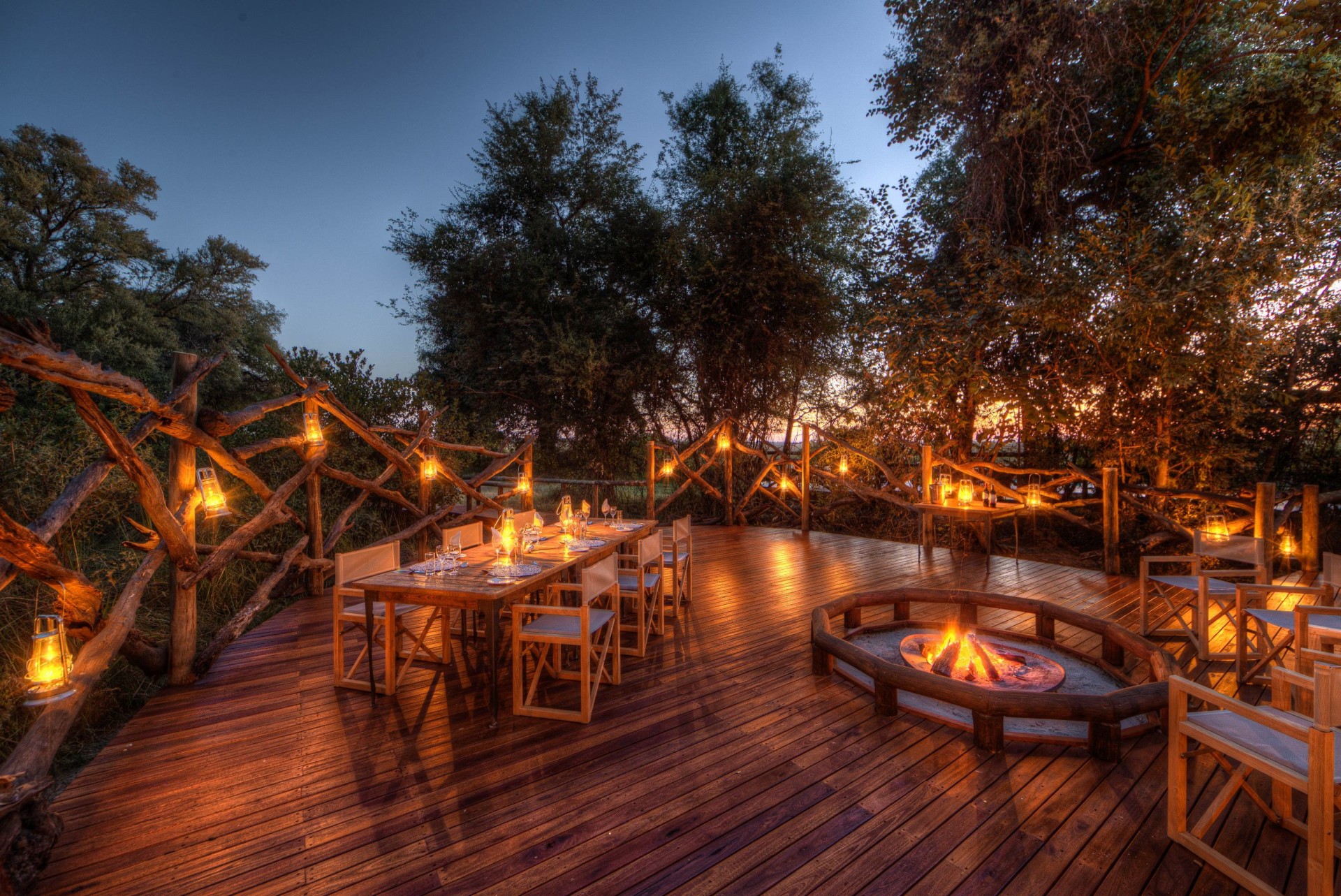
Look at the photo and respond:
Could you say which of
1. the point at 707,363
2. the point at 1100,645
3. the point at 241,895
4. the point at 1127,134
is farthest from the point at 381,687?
the point at 1127,134

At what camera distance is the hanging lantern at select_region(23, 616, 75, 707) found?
1.86 metres

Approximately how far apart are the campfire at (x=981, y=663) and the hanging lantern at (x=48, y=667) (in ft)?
12.3

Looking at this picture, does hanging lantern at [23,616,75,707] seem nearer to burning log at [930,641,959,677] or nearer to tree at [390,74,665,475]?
burning log at [930,641,959,677]

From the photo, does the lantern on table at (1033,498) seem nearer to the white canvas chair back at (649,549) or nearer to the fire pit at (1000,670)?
the fire pit at (1000,670)

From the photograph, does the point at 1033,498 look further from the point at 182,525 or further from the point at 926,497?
the point at 182,525

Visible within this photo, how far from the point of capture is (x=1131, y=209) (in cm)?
758

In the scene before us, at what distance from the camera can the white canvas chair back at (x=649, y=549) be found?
12.0ft

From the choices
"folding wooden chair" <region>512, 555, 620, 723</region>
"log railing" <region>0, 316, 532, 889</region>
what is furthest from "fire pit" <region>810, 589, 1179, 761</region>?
"log railing" <region>0, 316, 532, 889</region>

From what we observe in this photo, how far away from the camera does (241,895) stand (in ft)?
5.68

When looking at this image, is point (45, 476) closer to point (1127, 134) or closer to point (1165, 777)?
point (1165, 777)

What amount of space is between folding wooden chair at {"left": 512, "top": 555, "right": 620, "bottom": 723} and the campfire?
5.98ft

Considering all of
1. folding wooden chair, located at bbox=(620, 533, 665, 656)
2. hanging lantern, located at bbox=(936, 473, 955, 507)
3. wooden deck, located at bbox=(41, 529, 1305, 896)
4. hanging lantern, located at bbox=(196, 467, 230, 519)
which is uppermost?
hanging lantern, located at bbox=(196, 467, 230, 519)

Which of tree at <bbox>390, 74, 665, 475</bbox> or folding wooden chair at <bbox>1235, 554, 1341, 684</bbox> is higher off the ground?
tree at <bbox>390, 74, 665, 475</bbox>

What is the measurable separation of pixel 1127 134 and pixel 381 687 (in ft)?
33.7
